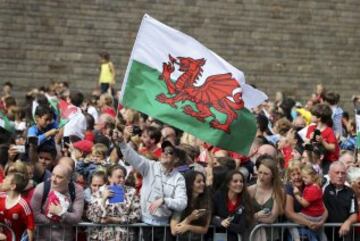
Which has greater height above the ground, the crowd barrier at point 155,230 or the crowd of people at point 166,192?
the crowd of people at point 166,192

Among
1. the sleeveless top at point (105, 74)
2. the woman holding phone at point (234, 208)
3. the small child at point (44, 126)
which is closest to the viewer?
the woman holding phone at point (234, 208)

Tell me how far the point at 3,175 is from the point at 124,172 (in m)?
1.26

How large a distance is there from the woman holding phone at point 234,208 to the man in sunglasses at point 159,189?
0.46m

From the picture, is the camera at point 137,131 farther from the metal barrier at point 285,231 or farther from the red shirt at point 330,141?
the metal barrier at point 285,231

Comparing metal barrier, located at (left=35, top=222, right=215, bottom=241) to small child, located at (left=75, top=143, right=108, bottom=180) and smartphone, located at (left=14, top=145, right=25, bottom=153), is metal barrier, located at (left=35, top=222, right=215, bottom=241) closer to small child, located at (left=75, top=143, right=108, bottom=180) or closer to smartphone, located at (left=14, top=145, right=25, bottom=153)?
small child, located at (left=75, top=143, right=108, bottom=180)

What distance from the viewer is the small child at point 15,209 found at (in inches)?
430

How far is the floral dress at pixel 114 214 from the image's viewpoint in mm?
11359

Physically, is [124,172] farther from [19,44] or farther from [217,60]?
[19,44]

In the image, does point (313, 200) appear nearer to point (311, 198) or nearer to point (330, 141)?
point (311, 198)

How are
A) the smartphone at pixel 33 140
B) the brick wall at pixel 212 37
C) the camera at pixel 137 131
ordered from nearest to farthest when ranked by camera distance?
the smartphone at pixel 33 140 < the camera at pixel 137 131 < the brick wall at pixel 212 37

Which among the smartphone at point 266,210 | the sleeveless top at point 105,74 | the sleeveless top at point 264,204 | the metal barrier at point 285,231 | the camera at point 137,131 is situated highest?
the sleeveless top at point 105,74

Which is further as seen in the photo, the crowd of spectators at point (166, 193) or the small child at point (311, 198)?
the small child at point (311, 198)

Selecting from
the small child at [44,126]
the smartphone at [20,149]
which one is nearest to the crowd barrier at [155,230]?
the smartphone at [20,149]

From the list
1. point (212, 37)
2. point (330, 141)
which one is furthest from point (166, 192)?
point (212, 37)
